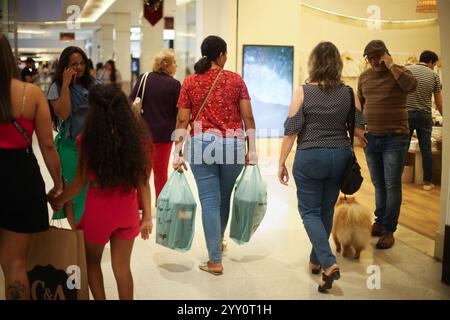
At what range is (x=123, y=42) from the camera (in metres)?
21.8

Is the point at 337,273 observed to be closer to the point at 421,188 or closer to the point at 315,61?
the point at 315,61

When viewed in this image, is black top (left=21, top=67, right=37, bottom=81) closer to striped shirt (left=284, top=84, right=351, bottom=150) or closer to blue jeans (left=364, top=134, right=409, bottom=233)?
blue jeans (left=364, top=134, right=409, bottom=233)

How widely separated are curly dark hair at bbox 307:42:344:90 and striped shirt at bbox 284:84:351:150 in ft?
0.14

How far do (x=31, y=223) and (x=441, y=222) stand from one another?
3.02 meters

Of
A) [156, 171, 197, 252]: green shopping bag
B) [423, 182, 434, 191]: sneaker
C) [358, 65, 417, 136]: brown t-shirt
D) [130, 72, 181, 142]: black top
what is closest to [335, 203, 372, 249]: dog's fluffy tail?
[358, 65, 417, 136]: brown t-shirt

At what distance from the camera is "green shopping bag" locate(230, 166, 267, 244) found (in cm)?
399

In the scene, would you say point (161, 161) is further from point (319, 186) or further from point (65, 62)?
point (319, 186)

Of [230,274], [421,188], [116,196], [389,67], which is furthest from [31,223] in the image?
[421,188]

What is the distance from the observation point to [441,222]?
4.20m

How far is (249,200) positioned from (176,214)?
55cm

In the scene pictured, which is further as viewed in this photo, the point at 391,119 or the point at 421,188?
the point at 421,188

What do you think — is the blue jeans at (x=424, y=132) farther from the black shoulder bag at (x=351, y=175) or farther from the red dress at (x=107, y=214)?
the red dress at (x=107, y=214)

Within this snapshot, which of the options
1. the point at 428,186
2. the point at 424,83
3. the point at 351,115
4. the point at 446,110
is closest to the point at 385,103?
the point at 446,110
